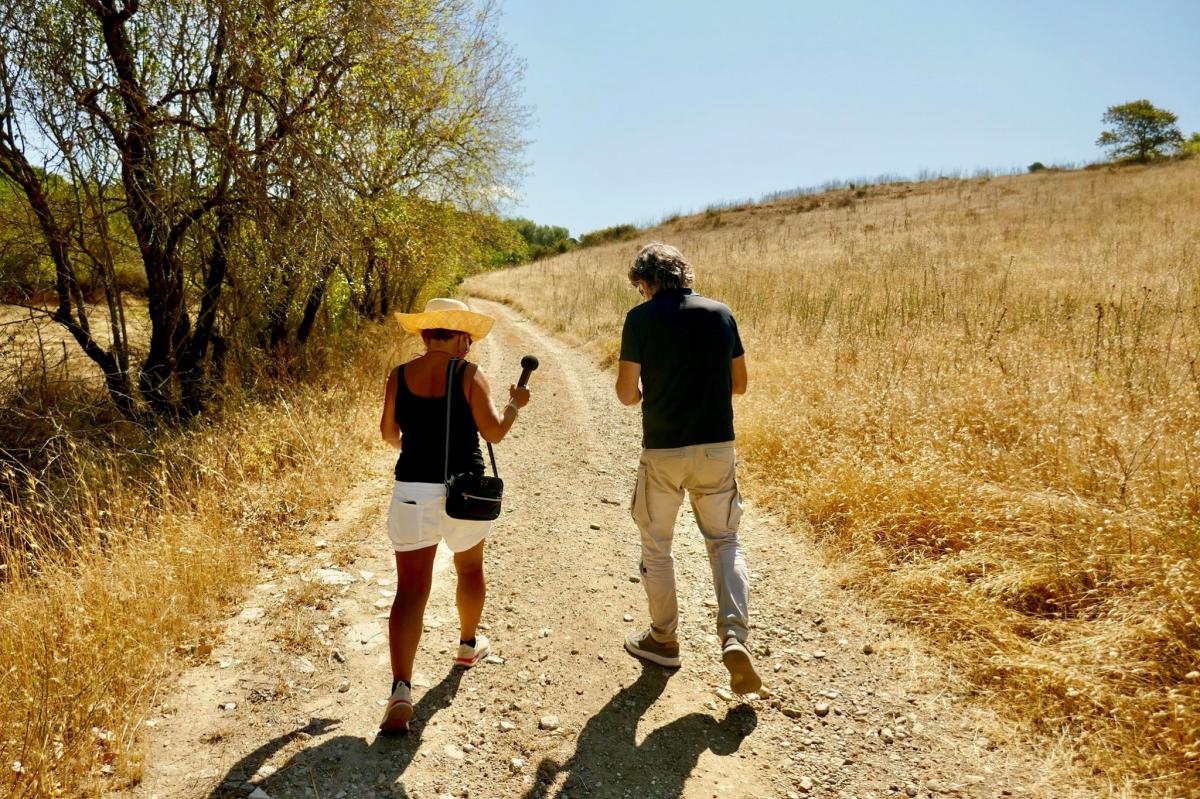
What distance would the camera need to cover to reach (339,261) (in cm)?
796

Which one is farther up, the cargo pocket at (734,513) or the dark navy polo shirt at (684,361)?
the dark navy polo shirt at (684,361)

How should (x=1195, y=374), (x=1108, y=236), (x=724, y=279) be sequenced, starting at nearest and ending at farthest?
(x=1195, y=374)
(x=1108, y=236)
(x=724, y=279)

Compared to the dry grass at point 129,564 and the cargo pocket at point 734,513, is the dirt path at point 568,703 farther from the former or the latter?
the cargo pocket at point 734,513

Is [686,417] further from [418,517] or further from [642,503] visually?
[418,517]

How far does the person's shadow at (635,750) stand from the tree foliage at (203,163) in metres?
6.23

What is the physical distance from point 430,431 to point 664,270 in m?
1.46

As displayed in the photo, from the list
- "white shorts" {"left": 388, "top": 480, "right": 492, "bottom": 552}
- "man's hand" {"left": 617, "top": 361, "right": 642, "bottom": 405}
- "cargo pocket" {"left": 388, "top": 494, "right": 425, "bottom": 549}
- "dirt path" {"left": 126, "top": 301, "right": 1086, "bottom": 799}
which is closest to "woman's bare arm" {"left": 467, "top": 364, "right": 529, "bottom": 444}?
"white shorts" {"left": 388, "top": 480, "right": 492, "bottom": 552}

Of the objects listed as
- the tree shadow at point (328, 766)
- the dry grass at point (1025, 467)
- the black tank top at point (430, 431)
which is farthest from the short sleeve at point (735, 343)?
the tree shadow at point (328, 766)

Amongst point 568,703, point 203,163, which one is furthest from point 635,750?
point 203,163

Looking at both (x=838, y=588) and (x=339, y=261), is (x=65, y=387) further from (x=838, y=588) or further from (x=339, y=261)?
(x=838, y=588)

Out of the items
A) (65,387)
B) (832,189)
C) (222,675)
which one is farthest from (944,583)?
(832,189)

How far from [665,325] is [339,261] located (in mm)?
6080

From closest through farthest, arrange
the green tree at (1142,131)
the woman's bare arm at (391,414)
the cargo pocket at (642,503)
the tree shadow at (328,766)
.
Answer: the tree shadow at (328,766)
the woman's bare arm at (391,414)
the cargo pocket at (642,503)
the green tree at (1142,131)

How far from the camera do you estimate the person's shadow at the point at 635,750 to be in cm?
280
